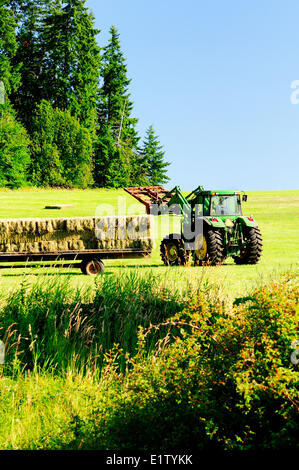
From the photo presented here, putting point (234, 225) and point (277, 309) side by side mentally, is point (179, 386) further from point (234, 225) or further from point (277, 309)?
point (234, 225)

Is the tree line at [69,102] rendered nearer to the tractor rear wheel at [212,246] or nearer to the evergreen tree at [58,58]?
the evergreen tree at [58,58]

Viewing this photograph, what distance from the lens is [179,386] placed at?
11.0ft

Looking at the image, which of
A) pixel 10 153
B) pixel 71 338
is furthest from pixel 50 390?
pixel 10 153

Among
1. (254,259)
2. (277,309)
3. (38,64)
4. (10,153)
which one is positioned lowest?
(254,259)

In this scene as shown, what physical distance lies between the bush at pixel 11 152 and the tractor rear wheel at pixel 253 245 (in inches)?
986

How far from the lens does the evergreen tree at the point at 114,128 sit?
42.7 m

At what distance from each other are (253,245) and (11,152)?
85.4 ft

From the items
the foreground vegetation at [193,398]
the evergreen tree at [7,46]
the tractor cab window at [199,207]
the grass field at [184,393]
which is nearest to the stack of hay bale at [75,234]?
the tractor cab window at [199,207]

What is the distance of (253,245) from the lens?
43.1ft

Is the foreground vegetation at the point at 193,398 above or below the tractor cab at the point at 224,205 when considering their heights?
below

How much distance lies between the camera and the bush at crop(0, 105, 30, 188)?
113ft

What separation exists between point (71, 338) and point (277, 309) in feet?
8.76

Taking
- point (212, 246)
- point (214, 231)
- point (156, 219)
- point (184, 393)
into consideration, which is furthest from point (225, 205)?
point (156, 219)
